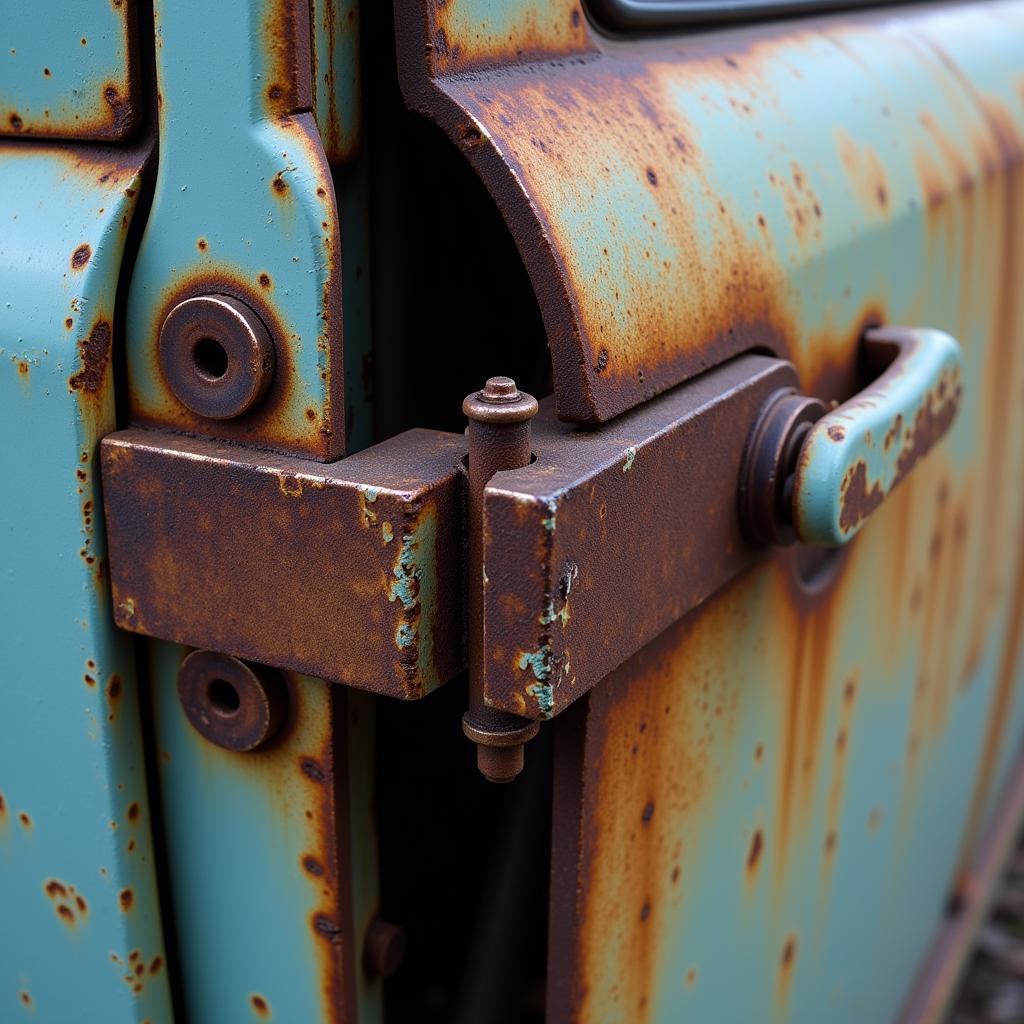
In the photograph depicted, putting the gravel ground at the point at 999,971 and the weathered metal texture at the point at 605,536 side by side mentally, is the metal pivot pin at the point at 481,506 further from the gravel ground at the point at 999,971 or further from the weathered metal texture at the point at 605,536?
the gravel ground at the point at 999,971

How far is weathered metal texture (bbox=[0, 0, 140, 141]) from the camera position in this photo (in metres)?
0.69

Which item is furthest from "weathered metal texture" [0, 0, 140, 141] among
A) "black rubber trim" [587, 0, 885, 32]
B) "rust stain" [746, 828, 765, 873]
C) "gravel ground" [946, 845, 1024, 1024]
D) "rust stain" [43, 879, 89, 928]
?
"gravel ground" [946, 845, 1024, 1024]

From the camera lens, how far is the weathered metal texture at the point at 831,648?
856mm

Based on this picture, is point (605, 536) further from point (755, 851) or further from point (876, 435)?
point (755, 851)

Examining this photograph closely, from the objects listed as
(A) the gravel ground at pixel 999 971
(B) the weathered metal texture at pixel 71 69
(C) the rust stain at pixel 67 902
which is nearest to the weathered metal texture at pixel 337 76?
(B) the weathered metal texture at pixel 71 69

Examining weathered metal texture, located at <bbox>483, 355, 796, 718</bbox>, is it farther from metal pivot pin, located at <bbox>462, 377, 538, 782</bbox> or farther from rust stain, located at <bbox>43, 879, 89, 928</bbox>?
rust stain, located at <bbox>43, 879, 89, 928</bbox>

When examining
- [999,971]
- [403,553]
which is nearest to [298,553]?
[403,553]

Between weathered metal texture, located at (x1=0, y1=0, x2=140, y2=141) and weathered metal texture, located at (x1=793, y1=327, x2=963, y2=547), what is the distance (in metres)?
0.49

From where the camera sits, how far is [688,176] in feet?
2.85

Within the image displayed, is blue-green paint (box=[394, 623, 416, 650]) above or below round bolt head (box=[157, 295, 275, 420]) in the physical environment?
below

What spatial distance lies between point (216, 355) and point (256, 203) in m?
0.10

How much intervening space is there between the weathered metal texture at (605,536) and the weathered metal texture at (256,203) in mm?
126

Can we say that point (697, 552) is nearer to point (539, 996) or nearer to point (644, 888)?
point (644, 888)

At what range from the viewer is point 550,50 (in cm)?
83
